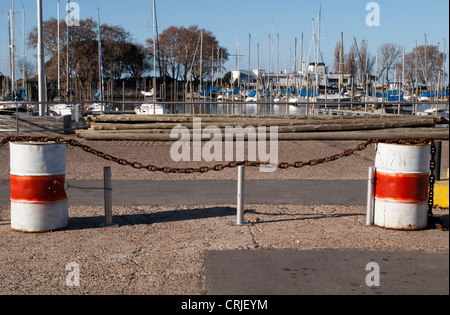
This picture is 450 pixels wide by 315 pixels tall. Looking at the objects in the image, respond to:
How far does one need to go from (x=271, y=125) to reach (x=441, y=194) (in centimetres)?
1101

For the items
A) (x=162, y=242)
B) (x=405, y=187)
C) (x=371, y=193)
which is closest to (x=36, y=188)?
(x=162, y=242)

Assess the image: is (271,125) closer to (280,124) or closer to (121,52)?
(280,124)

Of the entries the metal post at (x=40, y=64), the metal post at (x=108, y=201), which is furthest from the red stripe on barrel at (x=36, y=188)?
the metal post at (x=40, y=64)

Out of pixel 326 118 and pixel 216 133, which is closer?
pixel 216 133

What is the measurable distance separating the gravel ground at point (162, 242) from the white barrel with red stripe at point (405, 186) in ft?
0.62

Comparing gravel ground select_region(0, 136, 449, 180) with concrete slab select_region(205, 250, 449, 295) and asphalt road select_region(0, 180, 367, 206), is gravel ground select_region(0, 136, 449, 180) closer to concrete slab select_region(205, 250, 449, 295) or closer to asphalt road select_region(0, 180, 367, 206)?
asphalt road select_region(0, 180, 367, 206)

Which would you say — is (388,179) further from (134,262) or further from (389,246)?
(134,262)

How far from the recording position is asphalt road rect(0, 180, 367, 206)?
8.70m

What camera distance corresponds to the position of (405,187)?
677cm

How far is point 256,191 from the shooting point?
31.6ft

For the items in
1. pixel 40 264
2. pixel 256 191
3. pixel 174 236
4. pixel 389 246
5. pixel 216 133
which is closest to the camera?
pixel 40 264

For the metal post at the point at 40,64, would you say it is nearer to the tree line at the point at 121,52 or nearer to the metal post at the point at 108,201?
the metal post at the point at 108,201
